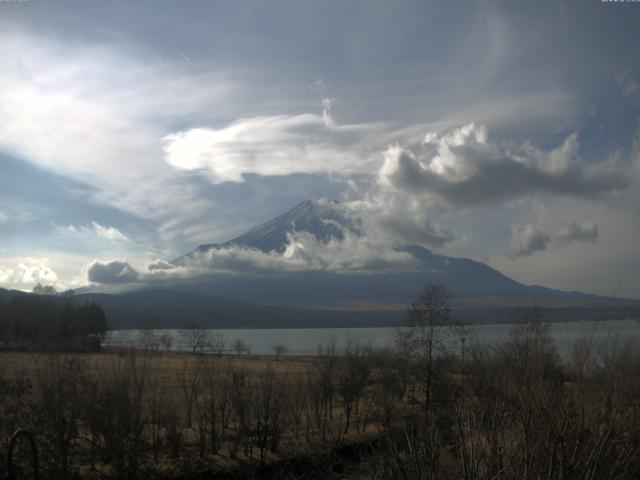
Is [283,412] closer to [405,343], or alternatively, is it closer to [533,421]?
[405,343]

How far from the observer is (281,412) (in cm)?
2894

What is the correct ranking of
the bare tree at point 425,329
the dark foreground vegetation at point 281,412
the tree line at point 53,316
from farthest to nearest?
1. the tree line at point 53,316
2. the bare tree at point 425,329
3. the dark foreground vegetation at point 281,412

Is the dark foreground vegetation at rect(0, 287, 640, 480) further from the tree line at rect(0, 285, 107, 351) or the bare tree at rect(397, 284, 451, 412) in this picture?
the tree line at rect(0, 285, 107, 351)

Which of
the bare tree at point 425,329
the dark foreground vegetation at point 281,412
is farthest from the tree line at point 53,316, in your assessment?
the bare tree at point 425,329

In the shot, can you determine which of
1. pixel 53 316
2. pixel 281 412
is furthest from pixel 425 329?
pixel 53 316

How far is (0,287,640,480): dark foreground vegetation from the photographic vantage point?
774cm

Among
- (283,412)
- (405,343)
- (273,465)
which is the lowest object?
(273,465)

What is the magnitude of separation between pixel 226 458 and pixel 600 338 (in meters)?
20.1

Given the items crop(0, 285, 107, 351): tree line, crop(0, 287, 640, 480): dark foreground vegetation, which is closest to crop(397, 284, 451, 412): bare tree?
crop(0, 287, 640, 480): dark foreground vegetation

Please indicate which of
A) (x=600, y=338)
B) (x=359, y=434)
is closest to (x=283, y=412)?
(x=359, y=434)

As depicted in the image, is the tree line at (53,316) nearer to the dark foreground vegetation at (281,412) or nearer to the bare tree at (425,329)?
the dark foreground vegetation at (281,412)

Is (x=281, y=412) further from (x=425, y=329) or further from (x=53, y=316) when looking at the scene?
(x=53, y=316)

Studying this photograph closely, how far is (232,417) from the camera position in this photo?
29.1 metres

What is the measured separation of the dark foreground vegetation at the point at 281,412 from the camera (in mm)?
7738
